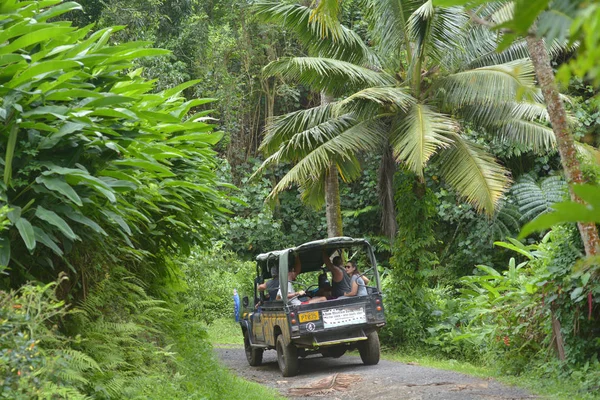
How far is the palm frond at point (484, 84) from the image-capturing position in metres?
13.8

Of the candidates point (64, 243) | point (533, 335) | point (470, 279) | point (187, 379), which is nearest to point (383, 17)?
point (470, 279)

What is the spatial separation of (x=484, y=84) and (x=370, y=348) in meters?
5.36

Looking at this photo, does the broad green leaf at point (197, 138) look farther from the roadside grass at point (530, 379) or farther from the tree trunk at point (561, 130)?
the roadside grass at point (530, 379)

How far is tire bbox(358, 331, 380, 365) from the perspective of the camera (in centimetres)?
1329

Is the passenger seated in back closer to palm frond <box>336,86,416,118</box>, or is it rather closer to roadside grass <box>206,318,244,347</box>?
palm frond <box>336,86,416,118</box>

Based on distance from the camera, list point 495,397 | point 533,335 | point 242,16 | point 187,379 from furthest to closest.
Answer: point 242,16
point 533,335
point 495,397
point 187,379

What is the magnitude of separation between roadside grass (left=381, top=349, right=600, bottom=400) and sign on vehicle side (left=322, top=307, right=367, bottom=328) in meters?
1.79

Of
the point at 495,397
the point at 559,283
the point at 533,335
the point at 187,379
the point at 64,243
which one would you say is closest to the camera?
the point at 64,243

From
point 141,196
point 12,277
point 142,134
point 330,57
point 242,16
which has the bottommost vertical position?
point 12,277

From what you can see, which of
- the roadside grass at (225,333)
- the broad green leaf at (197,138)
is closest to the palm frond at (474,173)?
the broad green leaf at (197,138)

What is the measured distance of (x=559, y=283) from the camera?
10.2 metres

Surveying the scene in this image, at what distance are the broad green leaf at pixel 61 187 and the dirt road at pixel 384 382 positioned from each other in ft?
20.1

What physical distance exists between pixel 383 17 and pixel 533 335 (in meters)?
7.24

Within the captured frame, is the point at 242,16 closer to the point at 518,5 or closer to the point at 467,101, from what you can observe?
the point at 467,101
